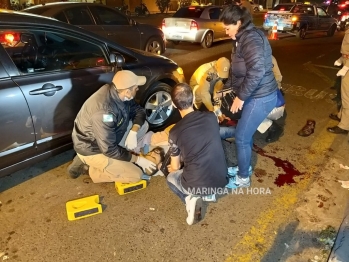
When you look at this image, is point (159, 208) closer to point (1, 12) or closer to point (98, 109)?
point (98, 109)

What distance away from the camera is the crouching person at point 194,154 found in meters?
2.46

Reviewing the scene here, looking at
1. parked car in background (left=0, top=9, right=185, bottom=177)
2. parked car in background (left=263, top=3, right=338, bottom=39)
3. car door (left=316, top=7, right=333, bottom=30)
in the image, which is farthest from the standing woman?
car door (left=316, top=7, right=333, bottom=30)

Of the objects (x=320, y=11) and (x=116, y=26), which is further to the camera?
(x=320, y=11)

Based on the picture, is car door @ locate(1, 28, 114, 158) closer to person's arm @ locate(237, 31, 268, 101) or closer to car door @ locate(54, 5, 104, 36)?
person's arm @ locate(237, 31, 268, 101)

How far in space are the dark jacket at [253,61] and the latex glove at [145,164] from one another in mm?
1166

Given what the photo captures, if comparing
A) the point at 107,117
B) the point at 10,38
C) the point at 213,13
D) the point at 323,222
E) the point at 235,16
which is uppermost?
the point at 235,16

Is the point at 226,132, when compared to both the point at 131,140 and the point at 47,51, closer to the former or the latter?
the point at 131,140

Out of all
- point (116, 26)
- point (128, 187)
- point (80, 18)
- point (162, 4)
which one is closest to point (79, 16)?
point (80, 18)

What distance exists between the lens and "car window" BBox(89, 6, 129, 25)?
283 inches

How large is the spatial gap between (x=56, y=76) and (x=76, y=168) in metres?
0.97

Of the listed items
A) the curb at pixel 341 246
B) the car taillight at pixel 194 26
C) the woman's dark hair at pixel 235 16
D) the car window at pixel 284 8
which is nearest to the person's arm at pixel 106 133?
the woman's dark hair at pixel 235 16

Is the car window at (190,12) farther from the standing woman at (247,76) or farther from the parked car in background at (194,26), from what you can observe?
the standing woman at (247,76)

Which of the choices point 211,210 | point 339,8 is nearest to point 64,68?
point 211,210

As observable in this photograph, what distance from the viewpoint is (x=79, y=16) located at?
6.87 metres
